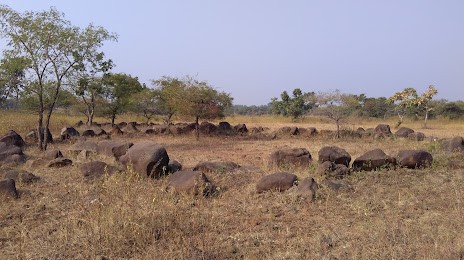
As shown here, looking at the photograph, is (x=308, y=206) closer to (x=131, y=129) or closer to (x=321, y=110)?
(x=321, y=110)

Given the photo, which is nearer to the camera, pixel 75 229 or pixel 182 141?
pixel 75 229

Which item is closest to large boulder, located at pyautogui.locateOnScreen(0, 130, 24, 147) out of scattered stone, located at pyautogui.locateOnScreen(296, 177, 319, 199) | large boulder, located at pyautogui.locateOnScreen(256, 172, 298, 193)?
large boulder, located at pyautogui.locateOnScreen(256, 172, 298, 193)

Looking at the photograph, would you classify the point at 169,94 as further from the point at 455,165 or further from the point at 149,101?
the point at 455,165

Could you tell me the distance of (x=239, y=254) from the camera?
3.96m

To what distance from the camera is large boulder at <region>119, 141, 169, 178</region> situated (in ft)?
25.6

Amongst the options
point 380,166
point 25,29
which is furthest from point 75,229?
point 25,29

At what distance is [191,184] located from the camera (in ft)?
20.9

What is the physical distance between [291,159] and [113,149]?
5.30 metres

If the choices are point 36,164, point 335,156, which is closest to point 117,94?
point 36,164

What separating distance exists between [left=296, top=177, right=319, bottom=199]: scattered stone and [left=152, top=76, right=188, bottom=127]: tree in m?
12.8

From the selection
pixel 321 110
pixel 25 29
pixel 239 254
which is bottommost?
pixel 239 254

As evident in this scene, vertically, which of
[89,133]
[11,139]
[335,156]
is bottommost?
[335,156]

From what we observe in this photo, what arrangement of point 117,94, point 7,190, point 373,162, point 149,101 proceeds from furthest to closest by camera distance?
point 117,94 → point 149,101 → point 373,162 → point 7,190

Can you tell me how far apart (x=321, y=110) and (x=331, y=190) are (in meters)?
13.3
